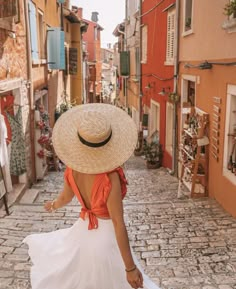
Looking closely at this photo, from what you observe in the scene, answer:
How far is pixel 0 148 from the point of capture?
659 cm

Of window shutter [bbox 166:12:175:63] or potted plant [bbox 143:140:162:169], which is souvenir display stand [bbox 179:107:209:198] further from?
potted plant [bbox 143:140:162:169]

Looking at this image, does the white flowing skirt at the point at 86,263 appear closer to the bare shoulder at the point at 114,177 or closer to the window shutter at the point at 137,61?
the bare shoulder at the point at 114,177

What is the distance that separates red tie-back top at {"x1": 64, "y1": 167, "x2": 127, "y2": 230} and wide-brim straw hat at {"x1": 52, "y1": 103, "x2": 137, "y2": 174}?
67 millimetres

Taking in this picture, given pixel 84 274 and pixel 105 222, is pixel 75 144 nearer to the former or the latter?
pixel 105 222

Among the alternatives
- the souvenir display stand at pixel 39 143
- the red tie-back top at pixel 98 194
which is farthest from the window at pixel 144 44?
the red tie-back top at pixel 98 194

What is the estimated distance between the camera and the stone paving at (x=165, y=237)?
4.25m

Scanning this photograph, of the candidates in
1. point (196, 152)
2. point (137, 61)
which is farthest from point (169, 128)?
point (137, 61)

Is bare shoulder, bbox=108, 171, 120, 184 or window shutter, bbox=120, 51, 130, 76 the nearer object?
bare shoulder, bbox=108, 171, 120, 184

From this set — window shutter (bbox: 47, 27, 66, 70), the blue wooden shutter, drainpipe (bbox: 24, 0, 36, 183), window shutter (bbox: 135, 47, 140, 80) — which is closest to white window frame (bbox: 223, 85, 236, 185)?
drainpipe (bbox: 24, 0, 36, 183)

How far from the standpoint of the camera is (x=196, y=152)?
8289mm

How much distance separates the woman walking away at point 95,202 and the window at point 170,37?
9122 mm

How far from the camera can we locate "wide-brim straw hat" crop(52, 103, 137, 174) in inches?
102

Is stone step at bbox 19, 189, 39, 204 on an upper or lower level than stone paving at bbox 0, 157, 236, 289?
lower

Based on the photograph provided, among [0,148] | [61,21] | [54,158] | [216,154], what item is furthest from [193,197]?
[61,21]
